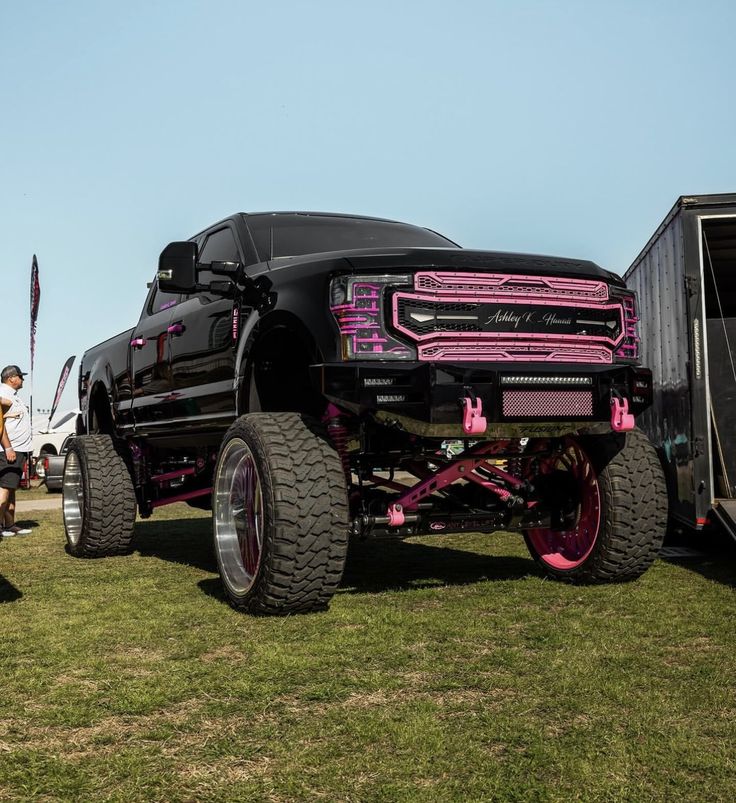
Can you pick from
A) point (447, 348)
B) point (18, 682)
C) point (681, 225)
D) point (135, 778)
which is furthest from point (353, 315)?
point (681, 225)

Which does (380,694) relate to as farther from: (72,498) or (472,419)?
(72,498)

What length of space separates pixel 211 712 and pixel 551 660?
5.15 feet

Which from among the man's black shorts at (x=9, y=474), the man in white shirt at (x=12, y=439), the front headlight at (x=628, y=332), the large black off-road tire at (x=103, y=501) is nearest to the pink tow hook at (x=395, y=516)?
the front headlight at (x=628, y=332)

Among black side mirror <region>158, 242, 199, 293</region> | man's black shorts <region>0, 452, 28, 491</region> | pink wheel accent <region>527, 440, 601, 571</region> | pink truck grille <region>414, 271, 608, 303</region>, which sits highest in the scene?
black side mirror <region>158, 242, 199, 293</region>

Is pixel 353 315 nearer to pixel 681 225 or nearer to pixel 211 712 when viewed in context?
pixel 211 712

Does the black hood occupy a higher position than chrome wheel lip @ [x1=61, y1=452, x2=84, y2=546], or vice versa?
the black hood

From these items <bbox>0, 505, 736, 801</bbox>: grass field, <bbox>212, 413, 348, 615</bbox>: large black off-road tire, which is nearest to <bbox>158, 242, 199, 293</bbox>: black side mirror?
<bbox>212, 413, 348, 615</bbox>: large black off-road tire

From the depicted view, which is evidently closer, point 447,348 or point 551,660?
point 551,660

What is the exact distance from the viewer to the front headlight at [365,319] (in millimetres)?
5039

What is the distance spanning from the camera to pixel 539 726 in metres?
3.44

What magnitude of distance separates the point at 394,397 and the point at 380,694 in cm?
160

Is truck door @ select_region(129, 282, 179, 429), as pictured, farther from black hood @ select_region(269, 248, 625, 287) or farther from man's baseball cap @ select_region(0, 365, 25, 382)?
man's baseball cap @ select_region(0, 365, 25, 382)

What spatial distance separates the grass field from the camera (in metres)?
2.96

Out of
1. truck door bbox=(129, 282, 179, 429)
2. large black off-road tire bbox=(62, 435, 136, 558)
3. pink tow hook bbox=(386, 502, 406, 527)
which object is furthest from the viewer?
large black off-road tire bbox=(62, 435, 136, 558)
